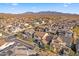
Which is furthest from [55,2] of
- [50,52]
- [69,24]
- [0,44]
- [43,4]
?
[0,44]

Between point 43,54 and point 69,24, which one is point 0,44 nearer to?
point 43,54

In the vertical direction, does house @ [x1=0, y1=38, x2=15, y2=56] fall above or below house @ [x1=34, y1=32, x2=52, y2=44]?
below

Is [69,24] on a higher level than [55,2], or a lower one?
lower

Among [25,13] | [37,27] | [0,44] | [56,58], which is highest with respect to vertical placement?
[25,13]

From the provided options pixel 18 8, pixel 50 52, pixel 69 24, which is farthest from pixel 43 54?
pixel 18 8

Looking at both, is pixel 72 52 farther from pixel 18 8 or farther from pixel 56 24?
pixel 18 8

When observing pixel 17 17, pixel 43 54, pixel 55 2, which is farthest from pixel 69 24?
pixel 17 17

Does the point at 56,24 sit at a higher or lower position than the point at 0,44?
higher

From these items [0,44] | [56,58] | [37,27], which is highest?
[37,27]

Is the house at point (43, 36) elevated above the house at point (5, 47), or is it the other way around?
the house at point (43, 36)
